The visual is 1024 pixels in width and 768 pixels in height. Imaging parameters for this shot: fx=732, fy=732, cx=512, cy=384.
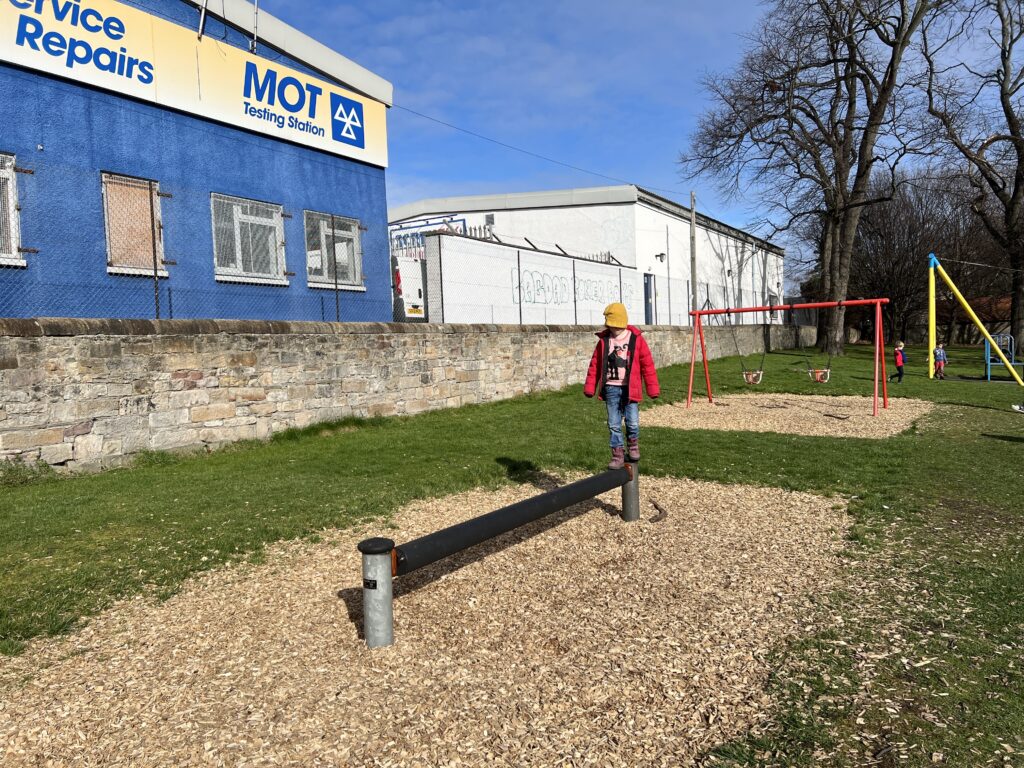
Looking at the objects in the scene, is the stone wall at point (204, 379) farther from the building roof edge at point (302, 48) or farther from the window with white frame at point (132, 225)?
the building roof edge at point (302, 48)

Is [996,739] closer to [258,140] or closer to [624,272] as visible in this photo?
[258,140]

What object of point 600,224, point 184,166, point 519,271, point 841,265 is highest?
point 600,224

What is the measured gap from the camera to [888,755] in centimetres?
274

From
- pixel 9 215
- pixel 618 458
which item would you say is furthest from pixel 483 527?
pixel 9 215

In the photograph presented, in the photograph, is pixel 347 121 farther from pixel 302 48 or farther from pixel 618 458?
pixel 618 458

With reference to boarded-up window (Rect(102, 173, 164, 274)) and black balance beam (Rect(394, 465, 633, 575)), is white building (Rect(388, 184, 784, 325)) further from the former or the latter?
black balance beam (Rect(394, 465, 633, 575))

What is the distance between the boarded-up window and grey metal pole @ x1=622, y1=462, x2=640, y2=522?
7.76m

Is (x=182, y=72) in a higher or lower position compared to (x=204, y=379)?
higher

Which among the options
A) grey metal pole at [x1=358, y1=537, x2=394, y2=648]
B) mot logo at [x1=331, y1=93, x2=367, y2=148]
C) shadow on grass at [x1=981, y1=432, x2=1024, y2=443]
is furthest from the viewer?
mot logo at [x1=331, y1=93, x2=367, y2=148]

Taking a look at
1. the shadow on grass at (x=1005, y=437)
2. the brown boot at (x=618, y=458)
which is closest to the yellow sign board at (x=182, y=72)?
the brown boot at (x=618, y=458)

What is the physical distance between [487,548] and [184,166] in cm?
917

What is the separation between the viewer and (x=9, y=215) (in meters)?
9.62

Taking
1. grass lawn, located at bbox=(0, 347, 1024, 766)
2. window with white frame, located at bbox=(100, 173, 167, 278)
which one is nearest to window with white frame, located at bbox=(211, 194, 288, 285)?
window with white frame, located at bbox=(100, 173, 167, 278)

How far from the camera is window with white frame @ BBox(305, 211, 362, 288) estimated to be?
44.9 feet
